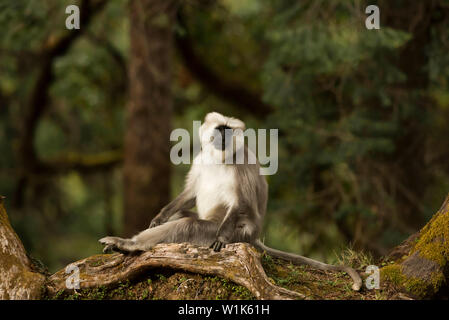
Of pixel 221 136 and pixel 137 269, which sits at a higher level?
pixel 221 136

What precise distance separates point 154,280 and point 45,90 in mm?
7464

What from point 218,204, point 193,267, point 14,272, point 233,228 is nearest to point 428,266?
point 233,228

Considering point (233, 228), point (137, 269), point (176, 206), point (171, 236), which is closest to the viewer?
point (137, 269)

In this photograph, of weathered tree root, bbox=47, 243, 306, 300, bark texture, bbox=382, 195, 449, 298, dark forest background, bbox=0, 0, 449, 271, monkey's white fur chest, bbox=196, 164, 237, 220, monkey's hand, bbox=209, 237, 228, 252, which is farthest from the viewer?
dark forest background, bbox=0, 0, 449, 271

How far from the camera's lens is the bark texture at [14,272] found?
13.3 feet

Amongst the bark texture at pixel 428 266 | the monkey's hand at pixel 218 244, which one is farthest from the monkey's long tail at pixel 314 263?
the monkey's hand at pixel 218 244

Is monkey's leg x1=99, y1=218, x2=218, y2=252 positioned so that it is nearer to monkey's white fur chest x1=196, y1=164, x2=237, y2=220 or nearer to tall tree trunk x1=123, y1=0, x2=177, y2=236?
monkey's white fur chest x1=196, y1=164, x2=237, y2=220

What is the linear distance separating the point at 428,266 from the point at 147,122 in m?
6.11

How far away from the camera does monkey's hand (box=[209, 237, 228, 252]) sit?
437cm

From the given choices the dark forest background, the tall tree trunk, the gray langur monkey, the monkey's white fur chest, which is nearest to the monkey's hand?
the gray langur monkey

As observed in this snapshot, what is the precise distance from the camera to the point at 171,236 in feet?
15.0

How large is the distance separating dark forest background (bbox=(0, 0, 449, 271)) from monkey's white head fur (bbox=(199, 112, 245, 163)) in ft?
6.84

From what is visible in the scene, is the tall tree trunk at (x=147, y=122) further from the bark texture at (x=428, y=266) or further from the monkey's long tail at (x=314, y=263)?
the bark texture at (x=428, y=266)

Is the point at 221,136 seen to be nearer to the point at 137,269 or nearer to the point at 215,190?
the point at 215,190
